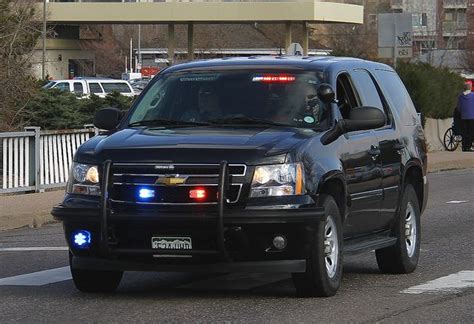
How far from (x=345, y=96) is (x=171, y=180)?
2385mm

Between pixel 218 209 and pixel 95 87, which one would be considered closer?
pixel 218 209

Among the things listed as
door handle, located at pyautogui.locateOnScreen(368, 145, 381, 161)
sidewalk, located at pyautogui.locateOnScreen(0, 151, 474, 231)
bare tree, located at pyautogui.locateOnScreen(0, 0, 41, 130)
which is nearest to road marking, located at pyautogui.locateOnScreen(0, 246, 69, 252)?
sidewalk, located at pyautogui.locateOnScreen(0, 151, 474, 231)

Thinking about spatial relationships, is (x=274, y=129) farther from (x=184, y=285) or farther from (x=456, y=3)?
(x=456, y=3)

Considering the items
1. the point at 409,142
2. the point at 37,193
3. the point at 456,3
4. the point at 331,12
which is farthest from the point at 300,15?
the point at 456,3

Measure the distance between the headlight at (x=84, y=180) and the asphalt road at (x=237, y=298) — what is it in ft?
2.92

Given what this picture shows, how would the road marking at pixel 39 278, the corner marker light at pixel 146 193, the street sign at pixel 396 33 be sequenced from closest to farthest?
1. the corner marker light at pixel 146 193
2. the road marking at pixel 39 278
3. the street sign at pixel 396 33

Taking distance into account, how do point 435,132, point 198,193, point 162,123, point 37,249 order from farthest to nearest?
point 435,132, point 37,249, point 162,123, point 198,193

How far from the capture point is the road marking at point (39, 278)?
1041 cm

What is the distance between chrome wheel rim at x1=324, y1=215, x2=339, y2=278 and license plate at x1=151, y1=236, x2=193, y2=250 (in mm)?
1137

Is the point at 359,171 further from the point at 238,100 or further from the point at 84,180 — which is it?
the point at 84,180

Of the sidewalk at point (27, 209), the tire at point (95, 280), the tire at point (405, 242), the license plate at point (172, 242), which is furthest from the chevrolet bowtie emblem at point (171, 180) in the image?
the sidewalk at point (27, 209)

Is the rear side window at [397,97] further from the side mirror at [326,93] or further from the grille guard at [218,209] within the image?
the grille guard at [218,209]

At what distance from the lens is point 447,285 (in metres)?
10.2

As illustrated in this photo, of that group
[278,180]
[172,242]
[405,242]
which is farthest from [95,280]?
[405,242]
